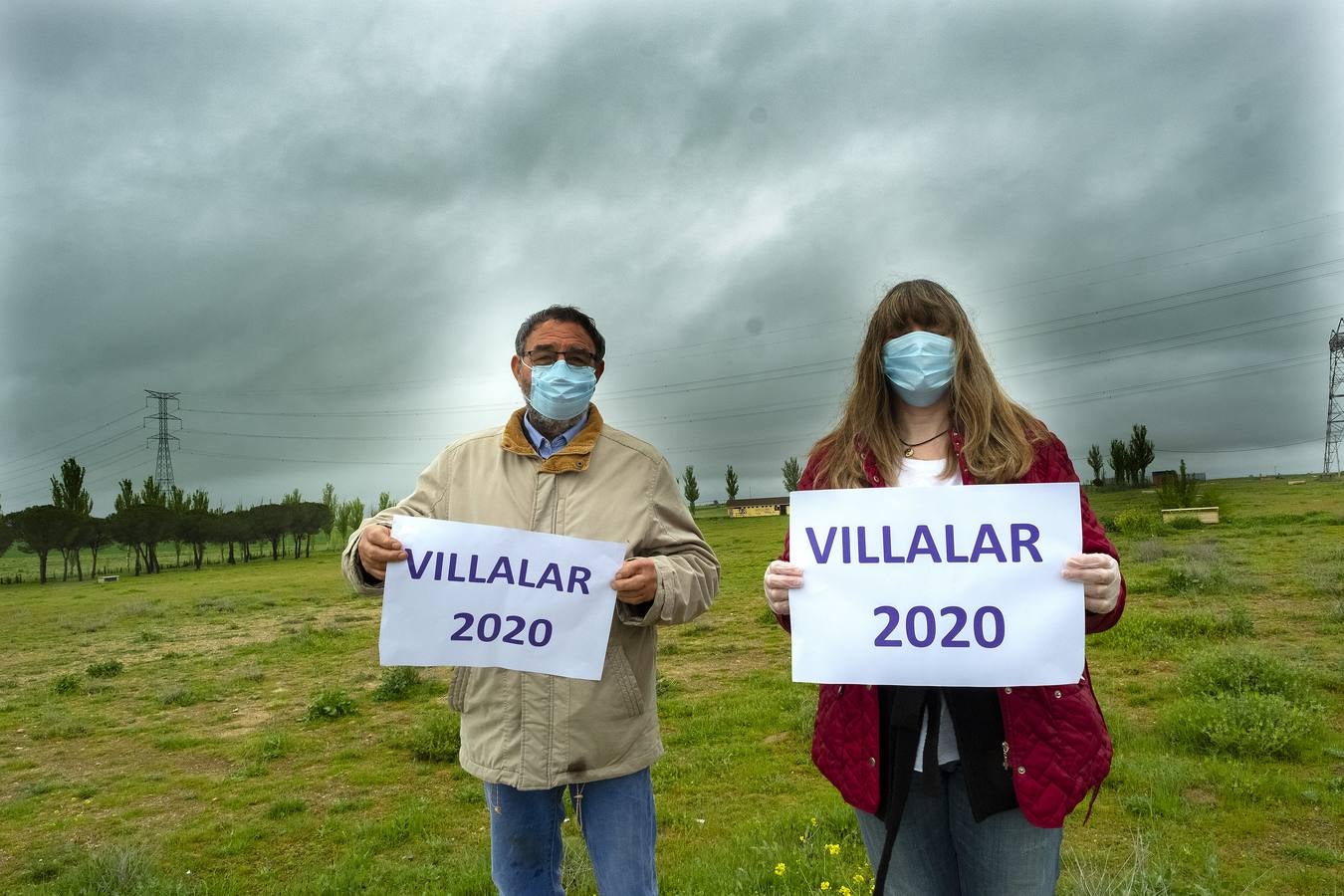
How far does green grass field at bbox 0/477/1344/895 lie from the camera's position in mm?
5504

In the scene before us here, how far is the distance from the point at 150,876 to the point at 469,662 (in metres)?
4.80

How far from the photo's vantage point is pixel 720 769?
25.8 feet

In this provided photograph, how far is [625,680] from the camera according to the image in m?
2.87

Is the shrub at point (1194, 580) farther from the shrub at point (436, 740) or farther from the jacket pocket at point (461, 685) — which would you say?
the jacket pocket at point (461, 685)

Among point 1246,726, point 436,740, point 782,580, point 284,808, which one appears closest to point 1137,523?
point 1246,726

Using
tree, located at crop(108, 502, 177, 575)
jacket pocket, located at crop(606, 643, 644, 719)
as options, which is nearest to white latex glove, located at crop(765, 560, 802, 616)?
jacket pocket, located at crop(606, 643, 644, 719)

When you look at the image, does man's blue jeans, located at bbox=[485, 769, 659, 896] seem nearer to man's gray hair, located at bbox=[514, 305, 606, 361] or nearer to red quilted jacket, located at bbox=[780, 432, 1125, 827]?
red quilted jacket, located at bbox=[780, 432, 1125, 827]

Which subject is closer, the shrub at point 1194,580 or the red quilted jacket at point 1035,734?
the red quilted jacket at point 1035,734

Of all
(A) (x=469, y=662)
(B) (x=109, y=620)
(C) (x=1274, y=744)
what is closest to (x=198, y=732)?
(A) (x=469, y=662)

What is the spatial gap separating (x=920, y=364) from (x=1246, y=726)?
7351mm

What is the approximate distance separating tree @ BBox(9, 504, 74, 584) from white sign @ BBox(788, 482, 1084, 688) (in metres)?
64.1

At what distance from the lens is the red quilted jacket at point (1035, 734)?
6.95 ft

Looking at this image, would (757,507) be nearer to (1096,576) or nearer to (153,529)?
(153,529)

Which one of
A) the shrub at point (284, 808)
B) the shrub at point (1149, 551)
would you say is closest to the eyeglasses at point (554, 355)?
the shrub at point (284, 808)
